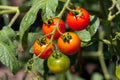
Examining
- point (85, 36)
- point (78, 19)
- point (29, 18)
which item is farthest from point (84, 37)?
point (29, 18)

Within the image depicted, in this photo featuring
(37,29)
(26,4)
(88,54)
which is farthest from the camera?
(88,54)

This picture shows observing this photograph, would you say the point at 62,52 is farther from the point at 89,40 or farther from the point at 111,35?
the point at 111,35

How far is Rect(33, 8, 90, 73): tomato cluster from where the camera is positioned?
1602 millimetres

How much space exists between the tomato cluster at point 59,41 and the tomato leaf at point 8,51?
15cm

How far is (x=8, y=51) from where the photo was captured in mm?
1765

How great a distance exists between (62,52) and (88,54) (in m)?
1.32

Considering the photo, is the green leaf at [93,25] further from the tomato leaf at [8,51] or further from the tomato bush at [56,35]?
the tomato leaf at [8,51]

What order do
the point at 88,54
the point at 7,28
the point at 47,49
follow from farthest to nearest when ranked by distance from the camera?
the point at 88,54 → the point at 7,28 → the point at 47,49

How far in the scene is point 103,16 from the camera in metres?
1.88

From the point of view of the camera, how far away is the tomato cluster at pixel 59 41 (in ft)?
5.25

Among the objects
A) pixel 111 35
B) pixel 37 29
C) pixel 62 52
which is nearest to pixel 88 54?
pixel 37 29

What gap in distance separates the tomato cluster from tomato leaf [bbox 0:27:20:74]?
0.48 feet

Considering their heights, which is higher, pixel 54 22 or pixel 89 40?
pixel 54 22

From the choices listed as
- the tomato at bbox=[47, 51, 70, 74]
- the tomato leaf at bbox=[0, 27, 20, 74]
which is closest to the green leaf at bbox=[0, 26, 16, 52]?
the tomato leaf at bbox=[0, 27, 20, 74]
